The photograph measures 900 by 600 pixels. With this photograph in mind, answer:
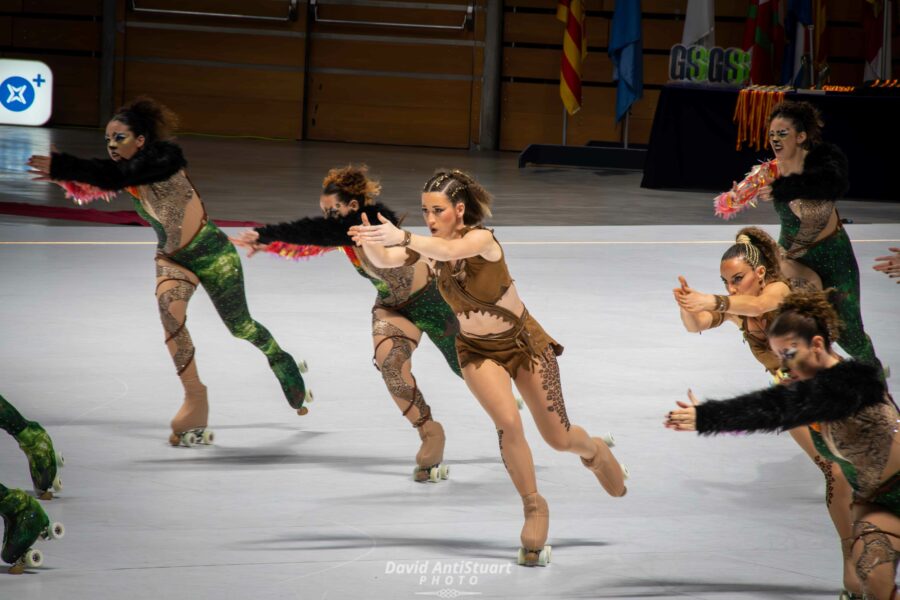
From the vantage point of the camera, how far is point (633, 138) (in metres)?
18.5

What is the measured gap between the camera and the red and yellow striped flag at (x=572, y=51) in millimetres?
16344

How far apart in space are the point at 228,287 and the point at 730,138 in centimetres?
983

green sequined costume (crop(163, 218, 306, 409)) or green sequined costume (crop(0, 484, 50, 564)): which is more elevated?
green sequined costume (crop(163, 218, 306, 409))

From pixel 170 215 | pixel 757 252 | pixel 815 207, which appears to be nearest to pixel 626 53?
pixel 815 207

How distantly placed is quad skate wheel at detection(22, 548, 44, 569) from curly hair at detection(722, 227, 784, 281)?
7.52 ft

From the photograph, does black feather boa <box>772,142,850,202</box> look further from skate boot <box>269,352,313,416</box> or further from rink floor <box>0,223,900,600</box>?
skate boot <box>269,352,313,416</box>

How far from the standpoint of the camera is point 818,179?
17.2 feet

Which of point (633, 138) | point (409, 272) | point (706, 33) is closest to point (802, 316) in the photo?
point (409, 272)

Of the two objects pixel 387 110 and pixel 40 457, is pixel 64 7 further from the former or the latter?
pixel 40 457

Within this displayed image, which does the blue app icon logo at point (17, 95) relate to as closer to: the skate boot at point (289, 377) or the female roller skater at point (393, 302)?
the skate boot at point (289, 377)

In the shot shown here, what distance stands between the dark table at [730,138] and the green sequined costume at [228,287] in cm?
908

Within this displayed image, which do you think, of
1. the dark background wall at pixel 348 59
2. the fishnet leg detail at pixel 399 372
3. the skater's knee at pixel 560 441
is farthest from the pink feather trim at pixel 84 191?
the dark background wall at pixel 348 59

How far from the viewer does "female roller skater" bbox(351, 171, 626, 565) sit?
3912mm

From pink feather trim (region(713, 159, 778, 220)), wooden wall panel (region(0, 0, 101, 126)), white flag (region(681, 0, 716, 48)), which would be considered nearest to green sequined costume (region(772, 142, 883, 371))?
pink feather trim (region(713, 159, 778, 220))
